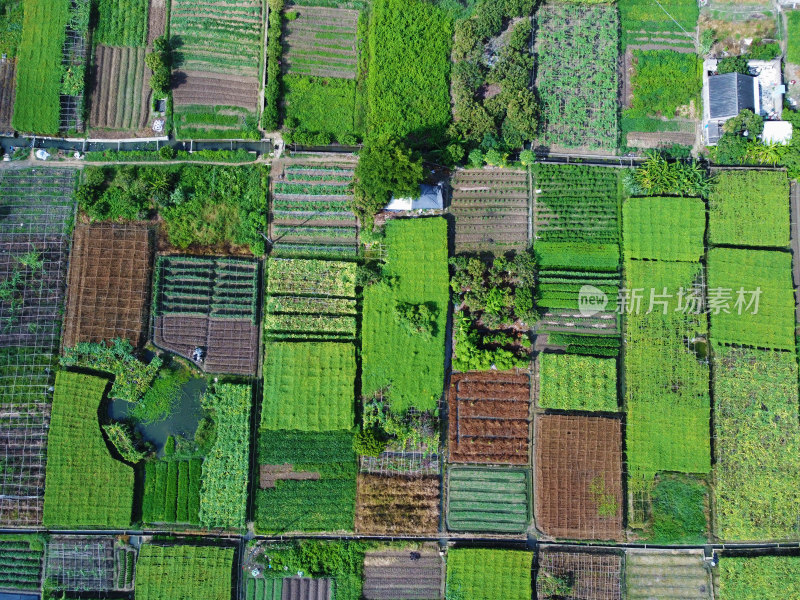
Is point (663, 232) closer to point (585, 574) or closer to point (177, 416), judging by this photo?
point (585, 574)

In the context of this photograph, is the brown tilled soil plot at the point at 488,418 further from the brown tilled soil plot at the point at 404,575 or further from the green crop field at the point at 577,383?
the brown tilled soil plot at the point at 404,575

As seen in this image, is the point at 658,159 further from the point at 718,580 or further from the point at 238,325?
the point at 238,325

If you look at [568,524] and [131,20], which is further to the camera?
[131,20]

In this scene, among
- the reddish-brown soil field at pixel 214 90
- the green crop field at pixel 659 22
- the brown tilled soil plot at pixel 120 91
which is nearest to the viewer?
the brown tilled soil plot at pixel 120 91

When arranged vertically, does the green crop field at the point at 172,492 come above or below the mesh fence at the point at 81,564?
above

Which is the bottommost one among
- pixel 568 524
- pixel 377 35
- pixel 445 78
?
pixel 568 524

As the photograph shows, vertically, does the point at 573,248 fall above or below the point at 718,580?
above

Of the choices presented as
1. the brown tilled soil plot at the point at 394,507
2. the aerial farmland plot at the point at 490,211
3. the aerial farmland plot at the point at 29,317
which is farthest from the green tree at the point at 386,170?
the aerial farmland plot at the point at 29,317

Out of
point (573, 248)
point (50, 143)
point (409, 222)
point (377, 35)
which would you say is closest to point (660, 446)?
point (573, 248)
